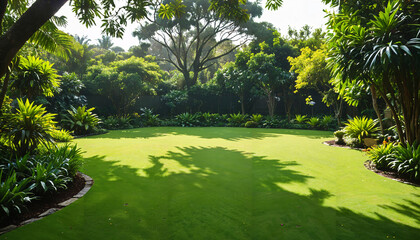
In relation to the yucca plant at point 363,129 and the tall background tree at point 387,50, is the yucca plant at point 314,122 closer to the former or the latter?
the yucca plant at point 363,129

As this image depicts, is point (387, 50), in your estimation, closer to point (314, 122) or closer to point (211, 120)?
point (314, 122)

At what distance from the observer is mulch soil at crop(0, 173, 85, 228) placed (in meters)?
2.47

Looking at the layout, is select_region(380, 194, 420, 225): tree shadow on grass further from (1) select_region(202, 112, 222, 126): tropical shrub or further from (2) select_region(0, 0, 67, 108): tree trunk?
(1) select_region(202, 112, 222, 126): tropical shrub

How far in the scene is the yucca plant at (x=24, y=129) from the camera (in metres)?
4.05

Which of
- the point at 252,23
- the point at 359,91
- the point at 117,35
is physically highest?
the point at 252,23

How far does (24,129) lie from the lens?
13.5 feet

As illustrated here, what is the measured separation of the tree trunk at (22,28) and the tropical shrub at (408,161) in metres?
5.38

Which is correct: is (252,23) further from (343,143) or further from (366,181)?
(366,181)

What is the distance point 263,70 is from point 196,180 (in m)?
11.5

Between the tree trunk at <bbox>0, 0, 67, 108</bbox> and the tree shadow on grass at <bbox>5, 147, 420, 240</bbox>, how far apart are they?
172 cm

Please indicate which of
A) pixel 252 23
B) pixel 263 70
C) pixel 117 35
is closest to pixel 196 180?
pixel 117 35

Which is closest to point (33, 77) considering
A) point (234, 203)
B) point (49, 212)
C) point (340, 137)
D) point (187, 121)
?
point (49, 212)

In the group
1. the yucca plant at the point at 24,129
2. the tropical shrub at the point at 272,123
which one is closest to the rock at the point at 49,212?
the yucca plant at the point at 24,129

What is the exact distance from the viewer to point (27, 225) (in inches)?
93.3
